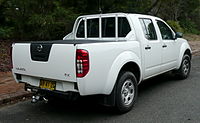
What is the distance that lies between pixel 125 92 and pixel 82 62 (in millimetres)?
1243

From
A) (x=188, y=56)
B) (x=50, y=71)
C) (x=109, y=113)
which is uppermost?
(x=50, y=71)

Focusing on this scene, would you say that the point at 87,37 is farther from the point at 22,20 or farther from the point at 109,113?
the point at 22,20

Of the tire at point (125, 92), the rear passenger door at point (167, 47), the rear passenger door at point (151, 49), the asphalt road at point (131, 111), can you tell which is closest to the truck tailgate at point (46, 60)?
the asphalt road at point (131, 111)

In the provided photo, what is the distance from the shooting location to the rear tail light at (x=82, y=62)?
331 cm

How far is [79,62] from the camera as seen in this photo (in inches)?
131

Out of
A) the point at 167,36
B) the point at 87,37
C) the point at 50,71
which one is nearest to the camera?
the point at 50,71

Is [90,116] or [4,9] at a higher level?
[4,9]

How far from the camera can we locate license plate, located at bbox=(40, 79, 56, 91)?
3.74 meters

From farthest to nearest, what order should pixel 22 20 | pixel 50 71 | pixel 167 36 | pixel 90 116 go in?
pixel 22 20 → pixel 167 36 → pixel 90 116 → pixel 50 71

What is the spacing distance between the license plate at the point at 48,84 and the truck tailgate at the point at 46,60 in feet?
0.46

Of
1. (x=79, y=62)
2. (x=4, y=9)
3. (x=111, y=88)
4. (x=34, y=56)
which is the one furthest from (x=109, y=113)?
(x=4, y=9)

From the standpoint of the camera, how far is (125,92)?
4188 millimetres

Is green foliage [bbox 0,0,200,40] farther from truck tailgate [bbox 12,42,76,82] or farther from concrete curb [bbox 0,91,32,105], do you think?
truck tailgate [bbox 12,42,76,82]

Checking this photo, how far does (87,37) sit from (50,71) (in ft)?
6.38
